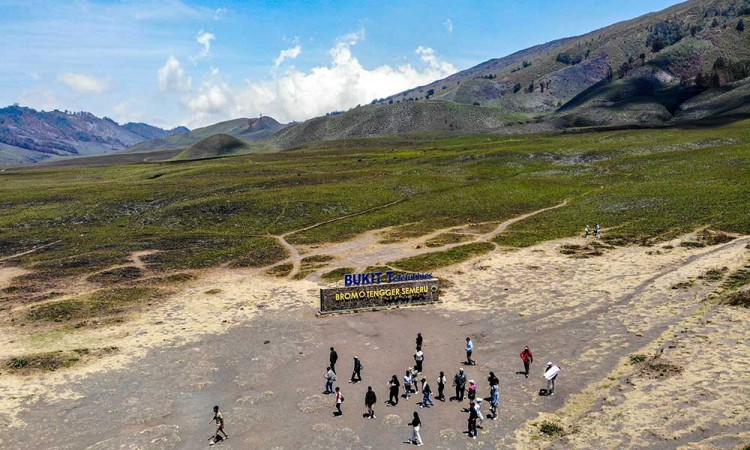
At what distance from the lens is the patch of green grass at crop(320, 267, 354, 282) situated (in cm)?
5766

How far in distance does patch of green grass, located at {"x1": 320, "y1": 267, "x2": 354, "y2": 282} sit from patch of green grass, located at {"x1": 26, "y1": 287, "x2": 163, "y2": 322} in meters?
19.3

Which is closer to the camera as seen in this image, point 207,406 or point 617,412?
point 617,412

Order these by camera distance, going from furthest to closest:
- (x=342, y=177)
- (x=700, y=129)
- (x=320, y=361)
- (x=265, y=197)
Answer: (x=700, y=129) → (x=342, y=177) → (x=265, y=197) → (x=320, y=361)

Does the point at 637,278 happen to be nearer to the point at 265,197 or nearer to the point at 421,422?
the point at 421,422

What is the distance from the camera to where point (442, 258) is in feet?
208

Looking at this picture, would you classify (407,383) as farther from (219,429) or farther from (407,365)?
(219,429)

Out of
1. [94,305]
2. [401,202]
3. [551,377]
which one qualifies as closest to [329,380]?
[551,377]

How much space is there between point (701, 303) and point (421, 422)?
29305 millimetres

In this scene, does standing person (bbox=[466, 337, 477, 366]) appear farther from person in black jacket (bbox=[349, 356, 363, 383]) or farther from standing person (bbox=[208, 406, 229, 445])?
standing person (bbox=[208, 406, 229, 445])

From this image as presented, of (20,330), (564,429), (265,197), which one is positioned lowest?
(564,429)

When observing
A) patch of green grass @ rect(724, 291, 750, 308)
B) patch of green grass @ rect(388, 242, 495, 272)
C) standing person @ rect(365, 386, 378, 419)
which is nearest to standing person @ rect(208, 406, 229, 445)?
standing person @ rect(365, 386, 378, 419)

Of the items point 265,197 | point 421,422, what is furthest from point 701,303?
point 265,197

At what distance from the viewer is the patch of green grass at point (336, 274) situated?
57.7 metres

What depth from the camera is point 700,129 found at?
146750 mm
